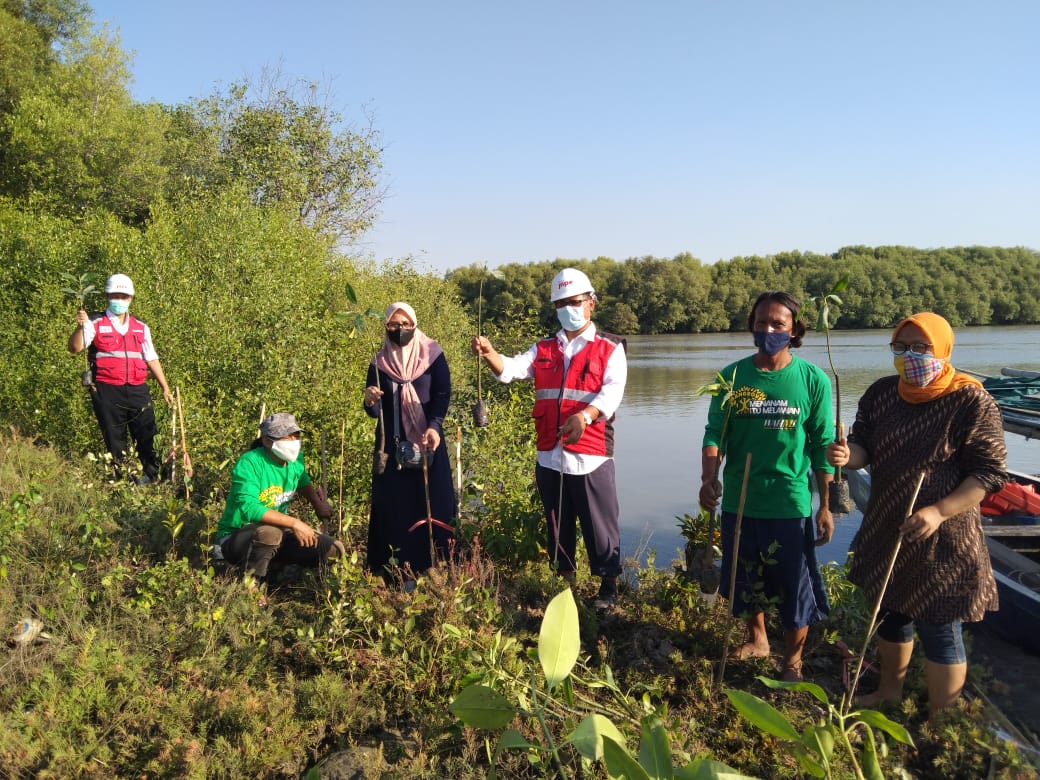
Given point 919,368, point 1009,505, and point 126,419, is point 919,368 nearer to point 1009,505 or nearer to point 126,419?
point 1009,505

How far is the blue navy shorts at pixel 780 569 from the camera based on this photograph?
3.23m

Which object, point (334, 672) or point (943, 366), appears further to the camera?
point (334, 672)

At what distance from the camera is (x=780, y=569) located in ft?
10.7

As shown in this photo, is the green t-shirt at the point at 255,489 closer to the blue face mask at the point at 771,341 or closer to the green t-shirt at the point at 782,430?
the green t-shirt at the point at 782,430

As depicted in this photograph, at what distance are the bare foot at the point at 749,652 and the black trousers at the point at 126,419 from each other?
5443mm

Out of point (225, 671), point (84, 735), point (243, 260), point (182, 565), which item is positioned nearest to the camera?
point (84, 735)

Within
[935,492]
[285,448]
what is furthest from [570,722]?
[285,448]

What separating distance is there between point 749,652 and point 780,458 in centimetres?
103

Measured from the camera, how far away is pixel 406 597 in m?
3.39

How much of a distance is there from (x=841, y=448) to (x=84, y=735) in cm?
325

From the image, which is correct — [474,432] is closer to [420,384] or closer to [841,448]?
[420,384]

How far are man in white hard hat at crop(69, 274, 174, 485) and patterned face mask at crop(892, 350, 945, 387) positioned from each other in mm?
5971

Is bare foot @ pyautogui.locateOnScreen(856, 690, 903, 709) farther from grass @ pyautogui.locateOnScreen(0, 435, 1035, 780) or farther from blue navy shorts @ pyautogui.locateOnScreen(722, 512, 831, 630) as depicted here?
blue navy shorts @ pyautogui.locateOnScreen(722, 512, 831, 630)

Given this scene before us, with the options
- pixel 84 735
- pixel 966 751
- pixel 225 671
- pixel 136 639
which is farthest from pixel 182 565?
pixel 966 751
